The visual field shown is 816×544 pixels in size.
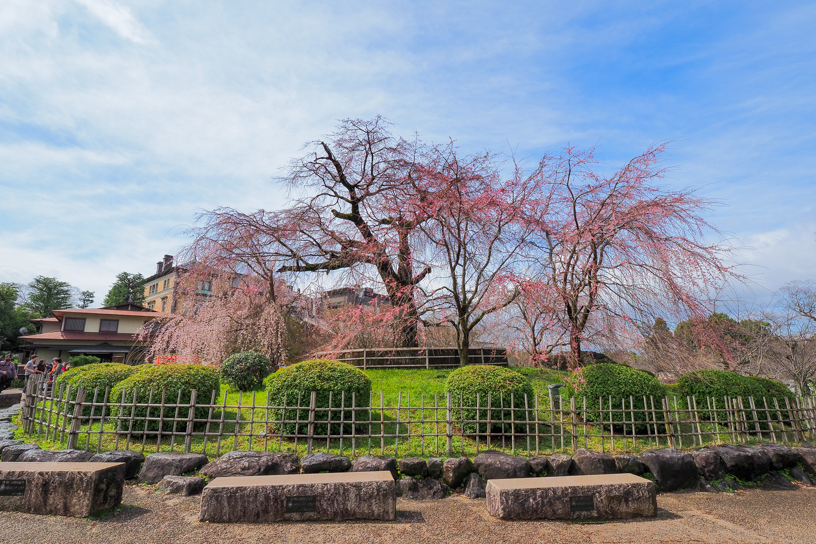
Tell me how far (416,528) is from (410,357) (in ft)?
24.5

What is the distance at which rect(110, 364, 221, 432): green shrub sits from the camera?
7.07 meters

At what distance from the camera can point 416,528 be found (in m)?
Answer: 4.79

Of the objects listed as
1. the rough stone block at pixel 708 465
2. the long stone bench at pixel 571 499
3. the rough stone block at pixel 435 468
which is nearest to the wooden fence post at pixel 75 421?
the rough stone block at pixel 435 468

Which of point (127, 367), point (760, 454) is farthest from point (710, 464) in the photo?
point (127, 367)

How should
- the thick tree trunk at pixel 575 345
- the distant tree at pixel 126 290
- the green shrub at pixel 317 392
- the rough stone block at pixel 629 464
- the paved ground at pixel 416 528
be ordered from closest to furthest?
the paved ground at pixel 416 528 < the rough stone block at pixel 629 464 < the green shrub at pixel 317 392 < the thick tree trunk at pixel 575 345 < the distant tree at pixel 126 290

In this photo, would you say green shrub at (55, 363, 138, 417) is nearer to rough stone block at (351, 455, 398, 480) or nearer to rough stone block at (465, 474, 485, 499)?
rough stone block at (351, 455, 398, 480)

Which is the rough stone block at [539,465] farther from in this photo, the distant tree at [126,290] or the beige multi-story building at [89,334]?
the distant tree at [126,290]

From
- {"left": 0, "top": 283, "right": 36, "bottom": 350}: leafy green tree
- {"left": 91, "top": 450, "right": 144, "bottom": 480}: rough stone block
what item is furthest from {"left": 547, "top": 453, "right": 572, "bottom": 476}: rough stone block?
{"left": 0, "top": 283, "right": 36, "bottom": 350}: leafy green tree

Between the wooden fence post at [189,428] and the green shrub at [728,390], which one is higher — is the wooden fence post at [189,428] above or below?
below

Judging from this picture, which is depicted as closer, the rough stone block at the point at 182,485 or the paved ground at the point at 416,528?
the paved ground at the point at 416,528

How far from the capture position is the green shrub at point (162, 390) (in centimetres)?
707

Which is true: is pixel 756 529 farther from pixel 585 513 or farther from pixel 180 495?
pixel 180 495

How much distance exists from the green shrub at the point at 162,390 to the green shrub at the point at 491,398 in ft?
13.2

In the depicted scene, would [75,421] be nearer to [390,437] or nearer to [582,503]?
[390,437]
